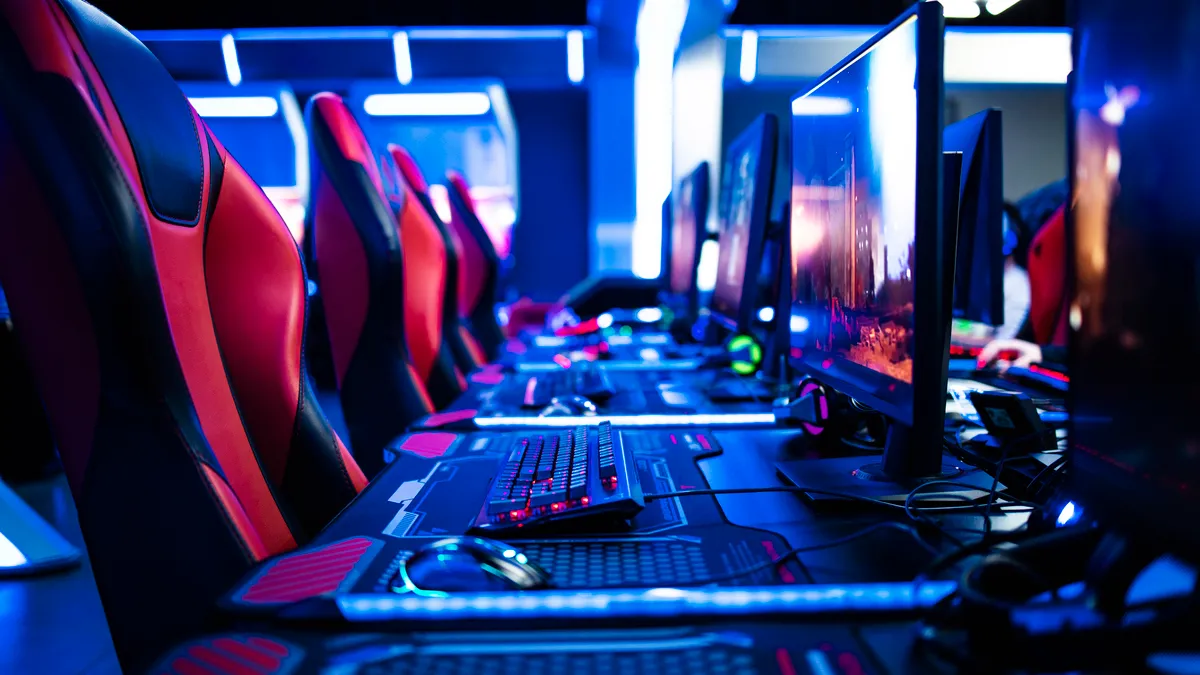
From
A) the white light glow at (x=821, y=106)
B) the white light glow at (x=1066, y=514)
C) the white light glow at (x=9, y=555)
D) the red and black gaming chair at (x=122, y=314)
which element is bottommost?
the white light glow at (x=9, y=555)

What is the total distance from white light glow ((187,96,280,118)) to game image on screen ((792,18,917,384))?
617 cm

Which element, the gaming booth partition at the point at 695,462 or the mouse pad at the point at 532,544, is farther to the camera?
the mouse pad at the point at 532,544

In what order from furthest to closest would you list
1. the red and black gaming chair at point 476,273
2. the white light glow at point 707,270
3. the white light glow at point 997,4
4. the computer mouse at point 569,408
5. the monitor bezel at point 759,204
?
the white light glow at point 997,4 → the red and black gaming chair at point 476,273 → the white light glow at point 707,270 → the monitor bezel at point 759,204 → the computer mouse at point 569,408

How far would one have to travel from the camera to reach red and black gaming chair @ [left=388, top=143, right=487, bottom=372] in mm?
1986

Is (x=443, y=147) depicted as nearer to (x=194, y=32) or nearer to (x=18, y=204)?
(x=194, y=32)

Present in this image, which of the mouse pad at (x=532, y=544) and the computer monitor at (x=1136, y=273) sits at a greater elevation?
the computer monitor at (x=1136, y=273)

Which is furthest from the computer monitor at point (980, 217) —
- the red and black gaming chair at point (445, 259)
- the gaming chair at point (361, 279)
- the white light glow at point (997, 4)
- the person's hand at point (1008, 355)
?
the white light glow at point (997, 4)

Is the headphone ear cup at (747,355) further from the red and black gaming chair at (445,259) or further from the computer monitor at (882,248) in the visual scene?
the red and black gaming chair at (445,259)

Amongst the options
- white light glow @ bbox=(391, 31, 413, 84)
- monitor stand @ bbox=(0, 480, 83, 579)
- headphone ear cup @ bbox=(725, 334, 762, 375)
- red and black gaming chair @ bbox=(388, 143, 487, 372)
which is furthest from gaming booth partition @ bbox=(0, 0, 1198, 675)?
white light glow @ bbox=(391, 31, 413, 84)

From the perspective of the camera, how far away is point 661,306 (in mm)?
3959

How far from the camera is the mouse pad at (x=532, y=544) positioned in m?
0.61

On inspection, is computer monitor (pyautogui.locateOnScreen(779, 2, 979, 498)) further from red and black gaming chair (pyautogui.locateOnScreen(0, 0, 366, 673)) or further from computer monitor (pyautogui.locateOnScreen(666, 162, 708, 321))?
computer monitor (pyautogui.locateOnScreen(666, 162, 708, 321))

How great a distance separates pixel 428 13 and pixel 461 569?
221 inches

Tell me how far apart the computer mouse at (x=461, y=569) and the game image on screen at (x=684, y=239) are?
1.71 metres
